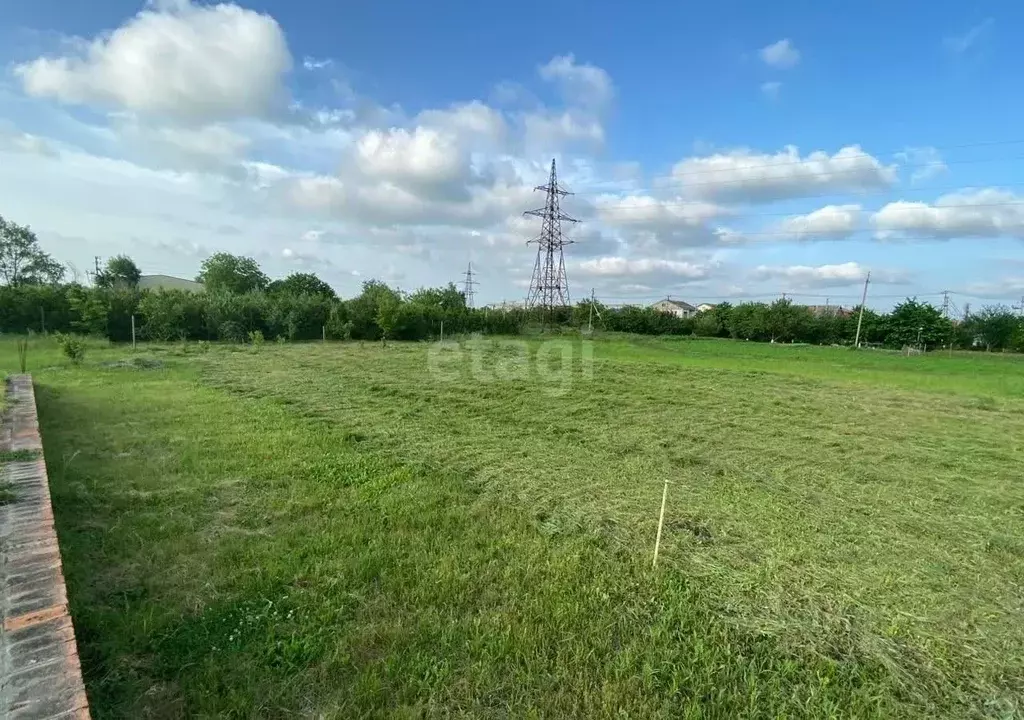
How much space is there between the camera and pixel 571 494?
369 centimetres

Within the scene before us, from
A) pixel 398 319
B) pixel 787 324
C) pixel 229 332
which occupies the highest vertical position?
pixel 787 324

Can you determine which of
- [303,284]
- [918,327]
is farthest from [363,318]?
[918,327]

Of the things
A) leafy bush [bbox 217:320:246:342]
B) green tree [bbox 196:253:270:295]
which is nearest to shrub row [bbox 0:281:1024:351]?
leafy bush [bbox 217:320:246:342]

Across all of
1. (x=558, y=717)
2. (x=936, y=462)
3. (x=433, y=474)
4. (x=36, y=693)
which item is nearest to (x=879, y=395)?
(x=936, y=462)

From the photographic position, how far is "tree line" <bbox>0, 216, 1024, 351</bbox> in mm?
15945

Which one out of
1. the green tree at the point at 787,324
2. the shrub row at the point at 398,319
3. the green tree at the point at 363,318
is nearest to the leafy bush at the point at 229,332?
the shrub row at the point at 398,319

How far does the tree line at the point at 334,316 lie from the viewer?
52.3 ft

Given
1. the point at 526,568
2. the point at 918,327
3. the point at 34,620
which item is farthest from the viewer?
the point at 918,327

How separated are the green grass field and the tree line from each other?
1338cm

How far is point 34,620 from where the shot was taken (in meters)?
1.71

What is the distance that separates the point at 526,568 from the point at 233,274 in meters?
38.8

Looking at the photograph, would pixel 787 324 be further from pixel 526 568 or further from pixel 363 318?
pixel 526 568

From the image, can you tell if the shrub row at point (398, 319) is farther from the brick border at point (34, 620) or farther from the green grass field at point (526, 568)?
the brick border at point (34, 620)

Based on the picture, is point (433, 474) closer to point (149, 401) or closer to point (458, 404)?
point (458, 404)
